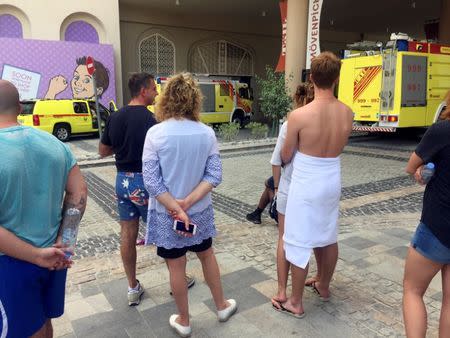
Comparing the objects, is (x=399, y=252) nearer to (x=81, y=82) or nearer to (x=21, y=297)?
(x=21, y=297)

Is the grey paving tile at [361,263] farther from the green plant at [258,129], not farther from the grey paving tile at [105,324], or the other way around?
the green plant at [258,129]

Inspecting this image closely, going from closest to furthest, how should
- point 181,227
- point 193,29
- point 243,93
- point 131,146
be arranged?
point 181,227, point 131,146, point 243,93, point 193,29

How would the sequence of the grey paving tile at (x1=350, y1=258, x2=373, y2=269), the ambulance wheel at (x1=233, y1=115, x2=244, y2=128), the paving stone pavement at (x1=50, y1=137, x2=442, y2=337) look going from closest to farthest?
the paving stone pavement at (x1=50, y1=137, x2=442, y2=337)
the grey paving tile at (x1=350, y1=258, x2=373, y2=269)
the ambulance wheel at (x1=233, y1=115, x2=244, y2=128)


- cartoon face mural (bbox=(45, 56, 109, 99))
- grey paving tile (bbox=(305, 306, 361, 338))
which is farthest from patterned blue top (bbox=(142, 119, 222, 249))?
cartoon face mural (bbox=(45, 56, 109, 99))

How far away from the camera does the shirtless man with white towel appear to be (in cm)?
258

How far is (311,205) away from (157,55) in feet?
65.3

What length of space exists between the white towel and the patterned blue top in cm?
55

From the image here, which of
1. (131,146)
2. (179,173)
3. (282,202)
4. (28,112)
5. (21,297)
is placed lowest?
(21,297)

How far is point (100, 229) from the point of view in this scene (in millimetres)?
5105

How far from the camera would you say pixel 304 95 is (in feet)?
10.5

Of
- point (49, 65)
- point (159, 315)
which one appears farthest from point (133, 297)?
point (49, 65)

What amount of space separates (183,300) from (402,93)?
393 inches

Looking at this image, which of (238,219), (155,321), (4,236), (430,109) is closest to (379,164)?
(430,109)

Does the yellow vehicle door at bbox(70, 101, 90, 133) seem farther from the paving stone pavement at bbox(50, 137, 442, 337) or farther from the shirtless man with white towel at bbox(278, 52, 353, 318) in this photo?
the shirtless man with white towel at bbox(278, 52, 353, 318)
